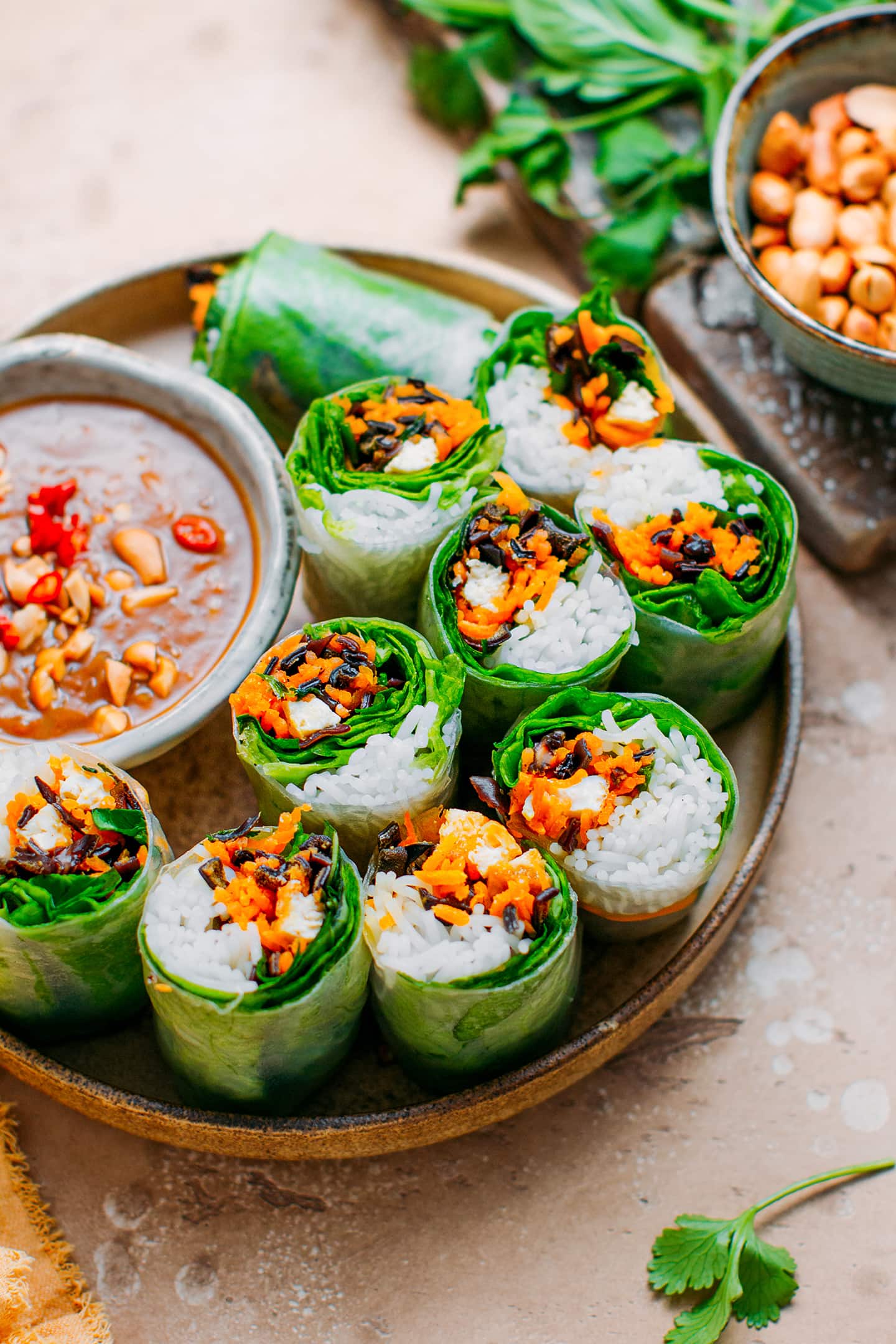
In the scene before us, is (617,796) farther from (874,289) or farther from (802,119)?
(802,119)

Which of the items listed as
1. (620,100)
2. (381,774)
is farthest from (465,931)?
(620,100)

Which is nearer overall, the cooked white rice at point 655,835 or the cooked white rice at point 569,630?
the cooked white rice at point 655,835

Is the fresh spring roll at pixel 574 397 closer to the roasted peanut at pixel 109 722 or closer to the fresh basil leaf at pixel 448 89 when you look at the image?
the roasted peanut at pixel 109 722

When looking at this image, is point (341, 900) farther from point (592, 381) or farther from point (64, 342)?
point (64, 342)

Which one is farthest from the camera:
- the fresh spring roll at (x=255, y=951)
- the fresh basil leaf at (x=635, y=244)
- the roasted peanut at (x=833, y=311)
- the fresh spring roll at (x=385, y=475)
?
the fresh basil leaf at (x=635, y=244)

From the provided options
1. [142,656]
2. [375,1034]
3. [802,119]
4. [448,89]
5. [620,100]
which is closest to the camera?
[375,1034]

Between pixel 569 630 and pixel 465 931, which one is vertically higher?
pixel 569 630

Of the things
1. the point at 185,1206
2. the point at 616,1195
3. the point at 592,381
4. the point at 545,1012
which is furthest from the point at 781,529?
the point at 185,1206

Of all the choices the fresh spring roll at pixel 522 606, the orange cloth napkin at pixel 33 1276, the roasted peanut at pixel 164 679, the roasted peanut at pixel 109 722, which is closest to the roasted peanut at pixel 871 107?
the fresh spring roll at pixel 522 606
